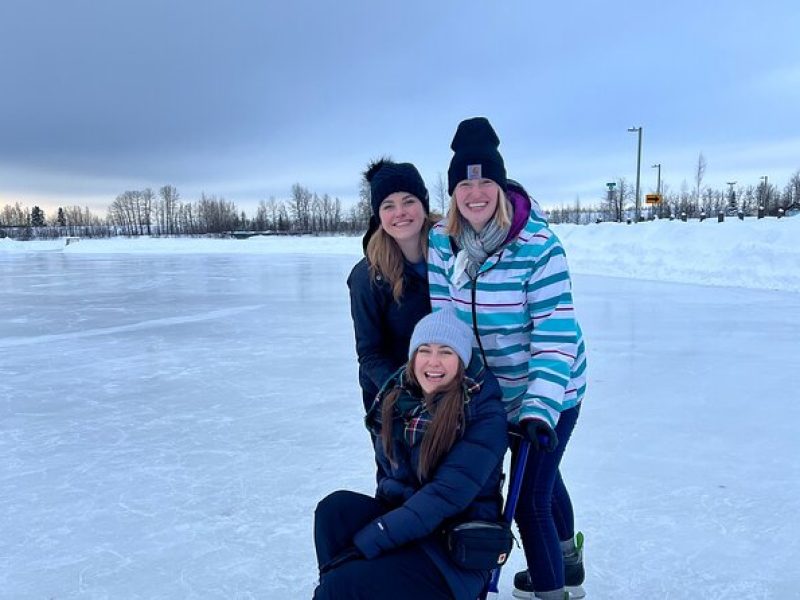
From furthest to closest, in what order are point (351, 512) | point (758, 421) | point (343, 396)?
point (343, 396)
point (758, 421)
point (351, 512)

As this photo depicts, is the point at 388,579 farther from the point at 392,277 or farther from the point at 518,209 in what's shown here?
the point at 518,209

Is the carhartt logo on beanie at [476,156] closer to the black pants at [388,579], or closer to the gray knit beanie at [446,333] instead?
the gray knit beanie at [446,333]

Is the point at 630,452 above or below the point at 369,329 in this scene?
below

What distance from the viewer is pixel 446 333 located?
1712mm

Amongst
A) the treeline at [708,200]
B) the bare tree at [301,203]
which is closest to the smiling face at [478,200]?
the treeline at [708,200]

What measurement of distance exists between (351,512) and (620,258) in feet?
48.8

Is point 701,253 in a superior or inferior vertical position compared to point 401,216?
inferior

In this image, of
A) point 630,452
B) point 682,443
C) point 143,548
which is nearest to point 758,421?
point 682,443

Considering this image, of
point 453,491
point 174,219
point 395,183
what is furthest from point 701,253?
point 174,219

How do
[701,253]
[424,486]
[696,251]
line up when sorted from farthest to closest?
1. [696,251]
2. [701,253]
3. [424,486]

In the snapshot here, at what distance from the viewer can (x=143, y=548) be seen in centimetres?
243

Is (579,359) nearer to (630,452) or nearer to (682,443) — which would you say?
(630,452)

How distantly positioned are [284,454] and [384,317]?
1.61 metres

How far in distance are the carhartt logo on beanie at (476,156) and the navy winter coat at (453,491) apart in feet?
1.86
